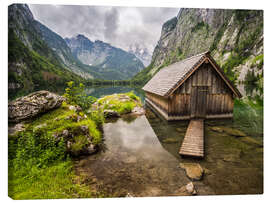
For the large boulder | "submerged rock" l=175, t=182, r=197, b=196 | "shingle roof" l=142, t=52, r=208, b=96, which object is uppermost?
"shingle roof" l=142, t=52, r=208, b=96

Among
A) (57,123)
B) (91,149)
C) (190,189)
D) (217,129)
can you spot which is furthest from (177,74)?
(57,123)

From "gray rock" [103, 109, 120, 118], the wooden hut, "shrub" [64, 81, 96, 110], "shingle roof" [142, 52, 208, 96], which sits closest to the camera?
"shrub" [64, 81, 96, 110]

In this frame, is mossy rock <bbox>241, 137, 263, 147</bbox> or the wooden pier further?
mossy rock <bbox>241, 137, 263, 147</bbox>

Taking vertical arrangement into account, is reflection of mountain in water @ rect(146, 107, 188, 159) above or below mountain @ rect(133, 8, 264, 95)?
below

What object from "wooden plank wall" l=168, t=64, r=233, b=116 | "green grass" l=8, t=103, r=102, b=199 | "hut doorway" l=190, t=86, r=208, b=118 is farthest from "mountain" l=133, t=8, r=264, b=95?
"green grass" l=8, t=103, r=102, b=199

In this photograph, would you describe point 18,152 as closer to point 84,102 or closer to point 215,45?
point 84,102

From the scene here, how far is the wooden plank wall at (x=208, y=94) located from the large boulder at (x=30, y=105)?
843cm

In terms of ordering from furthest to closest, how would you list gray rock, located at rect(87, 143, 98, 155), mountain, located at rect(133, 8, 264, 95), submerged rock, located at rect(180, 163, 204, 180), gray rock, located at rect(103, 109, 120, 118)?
mountain, located at rect(133, 8, 264, 95)
gray rock, located at rect(103, 109, 120, 118)
gray rock, located at rect(87, 143, 98, 155)
submerged rock, located at rect(180, 163, 204, 180)

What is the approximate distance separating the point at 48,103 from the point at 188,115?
10204 millimetres

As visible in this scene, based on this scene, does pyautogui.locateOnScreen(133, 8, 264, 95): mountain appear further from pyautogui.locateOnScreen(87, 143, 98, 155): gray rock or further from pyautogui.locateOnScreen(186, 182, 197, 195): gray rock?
pyautogui.locateOnScreen(186, 182, 197, 195): gray rock

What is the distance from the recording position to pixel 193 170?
5059 millimetres

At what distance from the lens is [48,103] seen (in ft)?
21.2

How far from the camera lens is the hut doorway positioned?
37.3 feet

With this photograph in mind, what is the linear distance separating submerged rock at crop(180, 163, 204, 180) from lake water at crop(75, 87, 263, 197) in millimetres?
187
